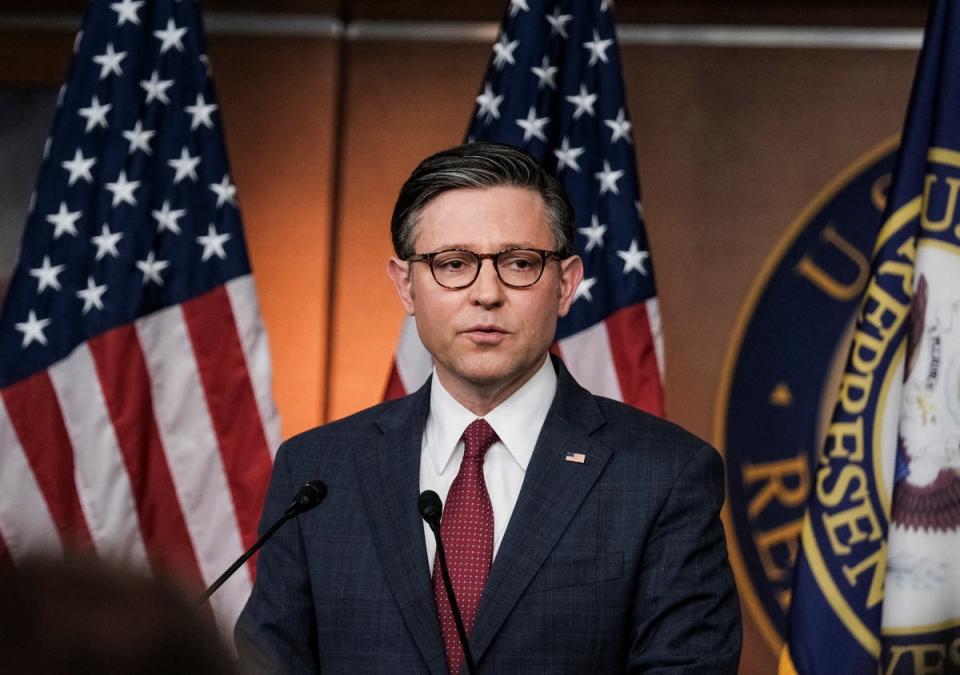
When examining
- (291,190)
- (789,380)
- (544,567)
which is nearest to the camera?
(544,567)

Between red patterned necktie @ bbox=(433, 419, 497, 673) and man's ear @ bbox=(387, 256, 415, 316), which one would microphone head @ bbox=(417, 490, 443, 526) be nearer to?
red patterned necktie @ bbox=(433, 419, 497, 673)

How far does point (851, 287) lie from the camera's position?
12.6 feet

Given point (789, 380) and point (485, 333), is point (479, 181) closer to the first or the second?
point (485, 333)

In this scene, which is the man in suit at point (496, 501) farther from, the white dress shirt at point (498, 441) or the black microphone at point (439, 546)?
the black microphone at point (439, 546)

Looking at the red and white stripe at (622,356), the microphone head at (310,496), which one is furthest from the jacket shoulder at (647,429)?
the red and white stripe at (622,356)

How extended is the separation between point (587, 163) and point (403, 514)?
154 centimetres

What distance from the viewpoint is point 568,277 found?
85.3 inches

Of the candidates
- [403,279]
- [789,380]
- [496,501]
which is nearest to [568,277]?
[403,279]

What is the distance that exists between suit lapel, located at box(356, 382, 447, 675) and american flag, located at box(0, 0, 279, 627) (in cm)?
121

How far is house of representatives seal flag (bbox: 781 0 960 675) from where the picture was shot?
290 cm

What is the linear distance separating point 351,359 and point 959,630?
1.94 m

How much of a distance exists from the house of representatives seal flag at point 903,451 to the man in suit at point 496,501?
3.65ft

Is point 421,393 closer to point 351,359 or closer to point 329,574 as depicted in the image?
point 329,574

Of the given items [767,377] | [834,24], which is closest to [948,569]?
[767,377]
